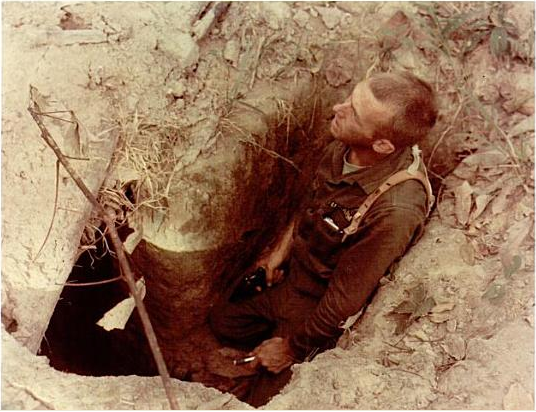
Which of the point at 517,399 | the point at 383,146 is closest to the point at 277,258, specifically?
the point at 383,146

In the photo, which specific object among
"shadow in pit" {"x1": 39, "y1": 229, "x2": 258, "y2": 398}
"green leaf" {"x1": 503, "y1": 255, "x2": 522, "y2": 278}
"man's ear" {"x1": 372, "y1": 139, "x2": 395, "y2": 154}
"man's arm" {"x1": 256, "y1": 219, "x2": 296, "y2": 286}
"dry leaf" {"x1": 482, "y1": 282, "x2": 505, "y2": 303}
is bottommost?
"shadow in pit" {"x1": 39, "y1": 229, "x2": 258, "y2": 398}

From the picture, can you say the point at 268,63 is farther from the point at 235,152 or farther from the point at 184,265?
the point at 184,265

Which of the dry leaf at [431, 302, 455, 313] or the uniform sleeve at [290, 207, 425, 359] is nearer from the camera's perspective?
the dry leaf at [431, 302, 455, 313]

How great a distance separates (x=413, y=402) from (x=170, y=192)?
1.38 metres

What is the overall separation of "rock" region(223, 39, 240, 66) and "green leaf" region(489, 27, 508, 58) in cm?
122

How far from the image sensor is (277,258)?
119 inches

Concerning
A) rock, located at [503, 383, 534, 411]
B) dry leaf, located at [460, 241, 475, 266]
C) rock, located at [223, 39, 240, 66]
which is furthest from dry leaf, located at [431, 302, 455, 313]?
rock, located at [223, 39, 240, 66]

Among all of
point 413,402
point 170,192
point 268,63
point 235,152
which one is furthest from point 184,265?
point 413,402

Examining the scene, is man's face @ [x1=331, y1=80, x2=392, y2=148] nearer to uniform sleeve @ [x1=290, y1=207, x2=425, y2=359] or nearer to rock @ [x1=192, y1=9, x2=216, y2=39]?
uniform sleeve @ [x1=290, y1=207, x2=425, y2=359]

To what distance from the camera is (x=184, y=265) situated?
2803 mm

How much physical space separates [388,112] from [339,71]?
67 centimetres

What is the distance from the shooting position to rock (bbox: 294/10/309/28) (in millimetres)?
2869

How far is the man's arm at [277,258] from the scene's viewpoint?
9.85ft

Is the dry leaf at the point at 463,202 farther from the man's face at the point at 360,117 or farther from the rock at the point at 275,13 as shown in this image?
the rock at the point at 275,13
